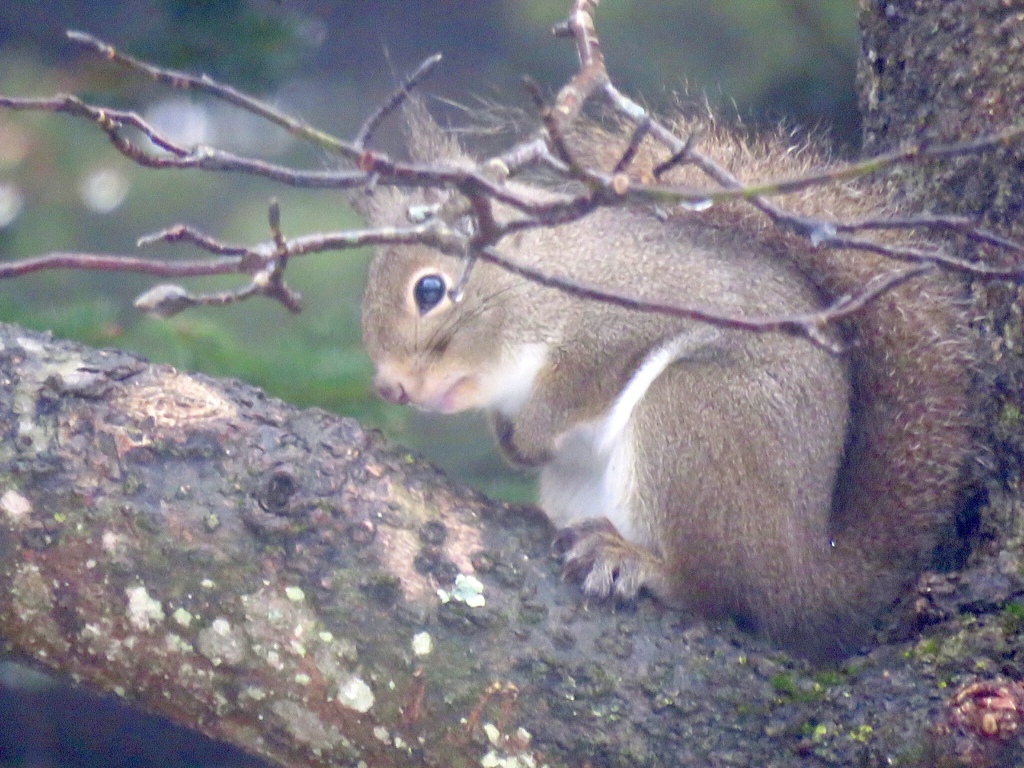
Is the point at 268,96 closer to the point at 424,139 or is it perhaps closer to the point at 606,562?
the point at 424,139

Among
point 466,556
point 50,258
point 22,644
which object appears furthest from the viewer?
point 466,556

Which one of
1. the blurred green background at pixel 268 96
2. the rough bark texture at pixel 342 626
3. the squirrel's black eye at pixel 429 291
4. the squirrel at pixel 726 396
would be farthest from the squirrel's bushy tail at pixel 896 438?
the blurred green background at pixel 268 96

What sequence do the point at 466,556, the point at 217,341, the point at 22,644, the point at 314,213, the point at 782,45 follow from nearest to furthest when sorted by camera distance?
the point at 22,644
the point at 466,556
the point at 217,341
the point at 782,45
the point at 314,213

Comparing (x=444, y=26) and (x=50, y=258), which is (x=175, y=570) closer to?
(x=50, y=258)

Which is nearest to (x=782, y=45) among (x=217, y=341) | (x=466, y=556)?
(x=217, y=341)

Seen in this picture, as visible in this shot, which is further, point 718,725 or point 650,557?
point 650,557

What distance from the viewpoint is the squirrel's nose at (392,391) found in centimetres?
177

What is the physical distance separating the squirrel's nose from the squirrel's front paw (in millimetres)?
359

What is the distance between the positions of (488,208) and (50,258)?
321 mm

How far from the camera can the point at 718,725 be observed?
1267 mm

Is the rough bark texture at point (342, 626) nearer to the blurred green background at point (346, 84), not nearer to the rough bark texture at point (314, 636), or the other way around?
the rough bark texture at point (314, 636)

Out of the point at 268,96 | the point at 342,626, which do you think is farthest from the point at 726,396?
Answer: the point at 268,96

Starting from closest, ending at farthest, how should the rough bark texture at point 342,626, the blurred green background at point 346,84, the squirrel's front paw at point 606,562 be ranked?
the rough bark texture at point 342,626 → the squirrel's front paw at point 606,562 → the blurred green background at point 346,84

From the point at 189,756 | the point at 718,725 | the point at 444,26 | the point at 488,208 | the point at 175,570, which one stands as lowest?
the point at 189,756
